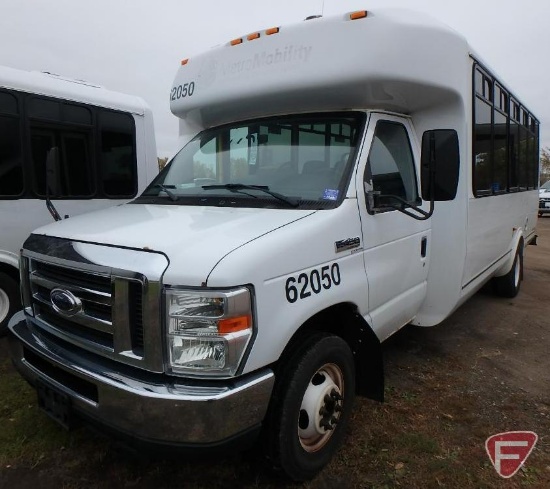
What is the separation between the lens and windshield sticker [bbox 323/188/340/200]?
2.78m

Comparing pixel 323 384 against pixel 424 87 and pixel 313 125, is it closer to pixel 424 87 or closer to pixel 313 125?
pixel 313 125

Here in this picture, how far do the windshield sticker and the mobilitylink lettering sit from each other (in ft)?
3.38

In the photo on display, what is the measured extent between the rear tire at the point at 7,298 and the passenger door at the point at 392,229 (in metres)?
3.89

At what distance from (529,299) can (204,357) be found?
6.16m

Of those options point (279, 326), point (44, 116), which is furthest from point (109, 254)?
point (44, 116)

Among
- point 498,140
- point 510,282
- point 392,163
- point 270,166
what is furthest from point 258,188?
point 510,282

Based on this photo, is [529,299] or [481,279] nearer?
[481,279]

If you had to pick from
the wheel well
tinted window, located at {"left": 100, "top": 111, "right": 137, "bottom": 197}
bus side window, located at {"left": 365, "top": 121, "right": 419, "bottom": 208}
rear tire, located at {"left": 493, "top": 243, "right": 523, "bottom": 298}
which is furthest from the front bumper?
rear tire, located at {"left": 493, "top": 243, "right": 523, "bottom": 298}

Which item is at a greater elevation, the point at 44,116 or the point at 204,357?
the point at 44,116

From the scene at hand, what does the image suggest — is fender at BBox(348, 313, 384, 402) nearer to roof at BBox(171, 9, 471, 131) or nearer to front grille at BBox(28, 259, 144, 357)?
front grille at BBox(28, 259, 144, 357)

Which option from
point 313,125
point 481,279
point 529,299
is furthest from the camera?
point 529,299

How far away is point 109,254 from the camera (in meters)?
2.20

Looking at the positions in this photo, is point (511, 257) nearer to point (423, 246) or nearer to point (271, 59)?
point (423, 246)

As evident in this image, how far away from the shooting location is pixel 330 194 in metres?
2.80
